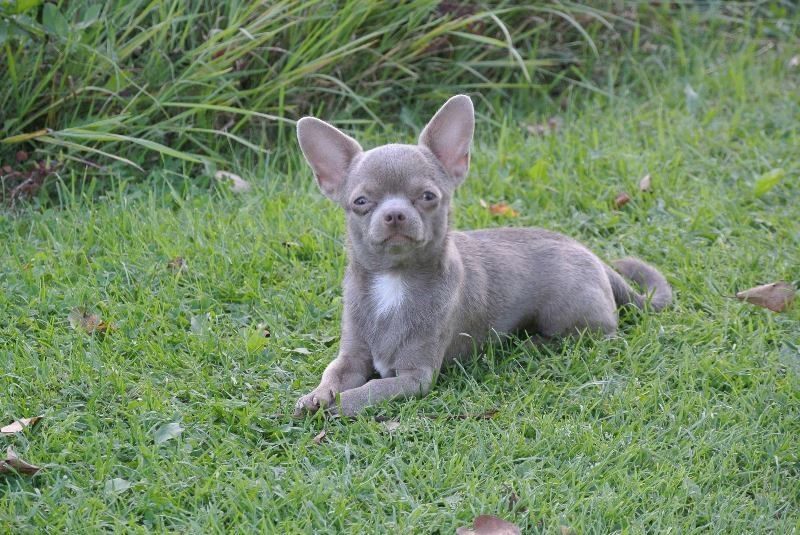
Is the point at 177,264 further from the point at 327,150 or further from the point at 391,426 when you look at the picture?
the point at 391,426

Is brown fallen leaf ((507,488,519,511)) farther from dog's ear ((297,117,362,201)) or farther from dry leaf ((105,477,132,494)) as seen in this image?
dog's ear ((297,117,362,201))

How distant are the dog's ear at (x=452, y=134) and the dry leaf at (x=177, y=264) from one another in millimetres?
1339

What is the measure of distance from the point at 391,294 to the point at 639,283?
4.50 ft

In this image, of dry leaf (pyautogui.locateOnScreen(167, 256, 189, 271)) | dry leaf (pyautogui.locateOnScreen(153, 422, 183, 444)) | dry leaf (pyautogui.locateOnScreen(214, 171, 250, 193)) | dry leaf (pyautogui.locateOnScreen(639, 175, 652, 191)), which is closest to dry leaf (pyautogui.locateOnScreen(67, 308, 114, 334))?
dry leaf (pyautogui.locateOnScreen(167, 256, 189, 271))

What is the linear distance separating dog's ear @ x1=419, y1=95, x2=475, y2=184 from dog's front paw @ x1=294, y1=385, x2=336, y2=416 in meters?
1.05

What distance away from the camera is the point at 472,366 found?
14.6 feet

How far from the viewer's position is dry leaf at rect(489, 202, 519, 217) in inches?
226

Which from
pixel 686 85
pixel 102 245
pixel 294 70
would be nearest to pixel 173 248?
→ pixel 102 245

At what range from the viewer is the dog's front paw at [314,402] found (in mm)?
4000

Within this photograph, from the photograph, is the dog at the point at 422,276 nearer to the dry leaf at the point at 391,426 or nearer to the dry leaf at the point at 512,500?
the dry leaf at the point at 391,426

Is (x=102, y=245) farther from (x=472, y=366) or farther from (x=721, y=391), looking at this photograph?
(x=721, y=391)

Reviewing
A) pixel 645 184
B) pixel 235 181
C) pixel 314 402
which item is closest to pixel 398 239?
pixel 314 402

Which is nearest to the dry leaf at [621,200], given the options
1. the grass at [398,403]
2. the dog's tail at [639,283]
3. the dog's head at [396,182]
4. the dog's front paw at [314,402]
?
the grass at [398,403]

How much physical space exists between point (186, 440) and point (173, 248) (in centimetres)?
160
